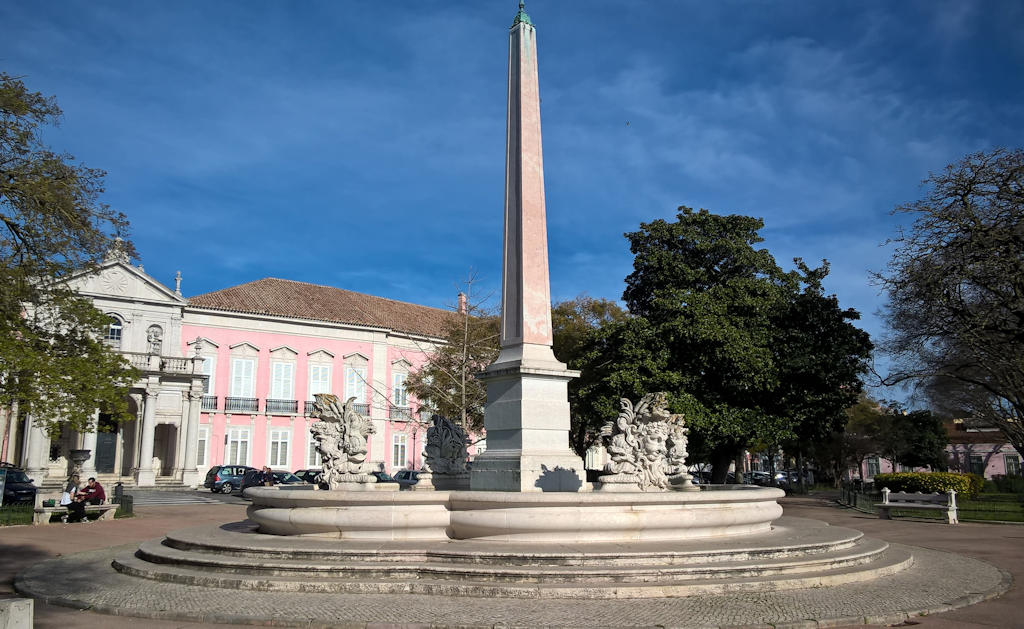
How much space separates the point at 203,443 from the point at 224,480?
22.2 ft

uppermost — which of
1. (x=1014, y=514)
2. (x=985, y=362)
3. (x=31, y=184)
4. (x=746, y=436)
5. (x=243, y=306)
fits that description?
(x=243, y=306)

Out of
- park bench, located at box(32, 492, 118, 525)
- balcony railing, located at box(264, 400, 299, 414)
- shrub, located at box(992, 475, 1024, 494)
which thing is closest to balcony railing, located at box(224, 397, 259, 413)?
balcony railing, located at box(264, 400, 299, 414)

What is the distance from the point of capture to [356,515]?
31.2 feet

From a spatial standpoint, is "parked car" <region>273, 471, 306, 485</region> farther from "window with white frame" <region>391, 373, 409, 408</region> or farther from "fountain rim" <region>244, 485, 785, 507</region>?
"fountain rim" <region>244, 485, 785, 507</region>

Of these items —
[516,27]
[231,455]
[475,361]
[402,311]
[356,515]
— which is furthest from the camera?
[402,311]

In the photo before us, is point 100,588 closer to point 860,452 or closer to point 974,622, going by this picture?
point 974,622

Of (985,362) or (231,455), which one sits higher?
(985,362)

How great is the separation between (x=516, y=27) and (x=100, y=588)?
10594 mm

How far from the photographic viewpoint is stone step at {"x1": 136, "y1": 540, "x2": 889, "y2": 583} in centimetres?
768

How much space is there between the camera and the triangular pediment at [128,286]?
3753 cm

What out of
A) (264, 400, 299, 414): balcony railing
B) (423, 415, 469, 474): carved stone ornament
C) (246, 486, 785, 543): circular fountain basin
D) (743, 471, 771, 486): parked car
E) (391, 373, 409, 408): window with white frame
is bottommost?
(743, 471, 771, 486): parked car

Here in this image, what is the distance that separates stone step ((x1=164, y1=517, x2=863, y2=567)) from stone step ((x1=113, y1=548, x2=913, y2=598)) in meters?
0.38

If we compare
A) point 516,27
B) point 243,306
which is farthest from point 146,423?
point 516,27

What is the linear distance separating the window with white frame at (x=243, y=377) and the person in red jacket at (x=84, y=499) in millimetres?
20791
